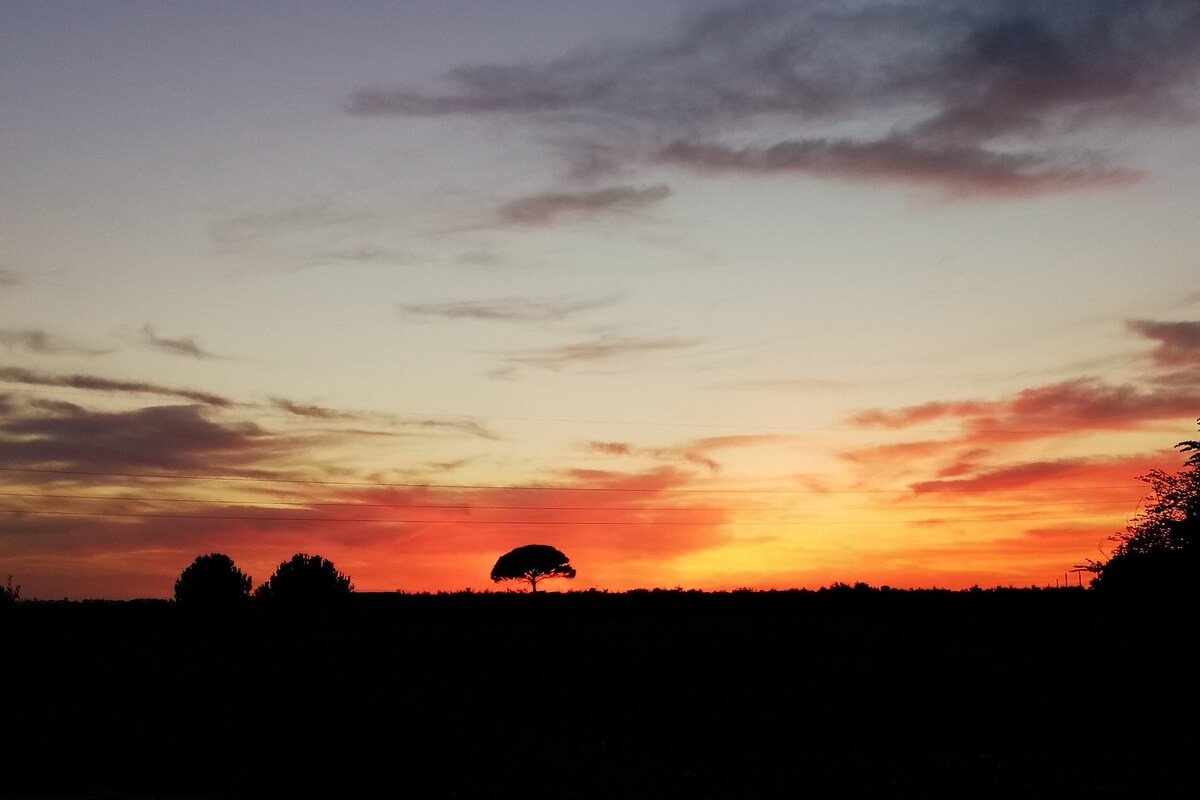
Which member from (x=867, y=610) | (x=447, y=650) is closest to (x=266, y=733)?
(x=447, y=650)

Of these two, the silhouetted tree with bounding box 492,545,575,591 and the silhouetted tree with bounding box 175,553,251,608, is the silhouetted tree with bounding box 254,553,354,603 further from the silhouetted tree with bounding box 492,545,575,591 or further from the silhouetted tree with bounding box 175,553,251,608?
the silhouetted tree with bounding box 492,545,575,591

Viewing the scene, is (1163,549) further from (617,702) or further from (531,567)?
(531,567)

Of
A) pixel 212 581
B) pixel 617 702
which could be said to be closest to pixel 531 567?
pixel 212 581

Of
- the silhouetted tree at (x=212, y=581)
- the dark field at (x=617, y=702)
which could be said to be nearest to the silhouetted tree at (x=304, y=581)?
the silhouetted tree at (x=212, y=581)

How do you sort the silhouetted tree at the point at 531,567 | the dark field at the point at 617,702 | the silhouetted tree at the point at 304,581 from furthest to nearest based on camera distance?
the silhouetted tree at the point at 531,567, the silhouetted tree at the point at 304,581, the dark field at the point at 617,702

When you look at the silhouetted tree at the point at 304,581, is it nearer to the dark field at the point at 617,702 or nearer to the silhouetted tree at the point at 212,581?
the silhouetted tree at the point at 212,581

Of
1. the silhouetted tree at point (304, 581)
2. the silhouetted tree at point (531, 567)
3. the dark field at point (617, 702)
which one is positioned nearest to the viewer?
the dark field at point (617, 702)

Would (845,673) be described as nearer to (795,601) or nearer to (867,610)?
(867,610)

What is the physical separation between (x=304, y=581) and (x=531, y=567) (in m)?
60.0

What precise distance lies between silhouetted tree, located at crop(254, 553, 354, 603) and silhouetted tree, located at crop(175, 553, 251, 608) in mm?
3627

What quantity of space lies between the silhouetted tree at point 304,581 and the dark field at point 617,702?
33.0 metres

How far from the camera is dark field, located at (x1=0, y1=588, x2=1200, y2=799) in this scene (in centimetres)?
2661

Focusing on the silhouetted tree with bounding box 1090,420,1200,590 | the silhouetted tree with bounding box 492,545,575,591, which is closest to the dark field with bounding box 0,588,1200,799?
the silhouetted tree with bounding box 1090,420,1200,590

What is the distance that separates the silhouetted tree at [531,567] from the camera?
161 meters
